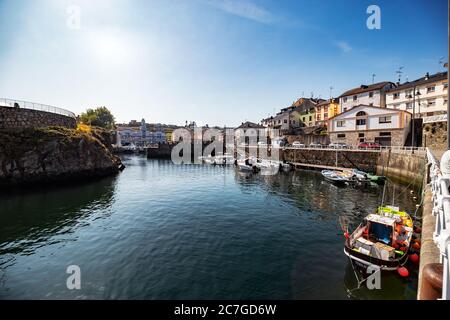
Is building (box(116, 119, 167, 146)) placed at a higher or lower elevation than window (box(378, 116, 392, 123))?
higher

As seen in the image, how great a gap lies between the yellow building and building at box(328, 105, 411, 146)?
55.0ft

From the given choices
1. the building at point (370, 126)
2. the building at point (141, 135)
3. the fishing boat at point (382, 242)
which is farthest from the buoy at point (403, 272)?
the building at point (141, 135)

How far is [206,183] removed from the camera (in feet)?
140

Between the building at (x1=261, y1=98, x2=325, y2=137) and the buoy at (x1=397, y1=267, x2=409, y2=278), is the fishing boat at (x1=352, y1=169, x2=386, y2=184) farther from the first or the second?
the building at (x1=261, y1=98, x2=325, y2=137)

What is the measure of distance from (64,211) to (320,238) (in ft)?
92.2

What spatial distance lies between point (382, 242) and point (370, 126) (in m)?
51.4

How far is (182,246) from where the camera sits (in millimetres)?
17188

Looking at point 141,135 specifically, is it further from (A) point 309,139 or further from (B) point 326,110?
(B) point 326,110

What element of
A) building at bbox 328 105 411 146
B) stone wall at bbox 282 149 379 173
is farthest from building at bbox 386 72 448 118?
stone wall at bbox 282 149 379 173

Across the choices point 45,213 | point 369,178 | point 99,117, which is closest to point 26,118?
point 45,213

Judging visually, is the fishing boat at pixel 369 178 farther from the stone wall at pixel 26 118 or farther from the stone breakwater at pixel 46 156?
the stone wall at pixel 26 118

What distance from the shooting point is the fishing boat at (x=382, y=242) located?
43.6 ft

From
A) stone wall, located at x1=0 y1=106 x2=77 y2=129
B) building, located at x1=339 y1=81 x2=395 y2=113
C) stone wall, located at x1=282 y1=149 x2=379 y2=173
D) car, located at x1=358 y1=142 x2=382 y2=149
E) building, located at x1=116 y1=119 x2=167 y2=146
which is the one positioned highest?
building, located at x1=339 y1=81 x2=395 y2=113

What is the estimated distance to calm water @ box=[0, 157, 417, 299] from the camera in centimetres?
1240
